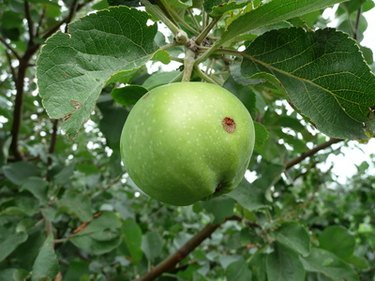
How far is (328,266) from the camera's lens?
5.43 feet

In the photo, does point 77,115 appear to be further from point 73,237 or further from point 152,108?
Result: point 73,237

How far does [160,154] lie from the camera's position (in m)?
0.81

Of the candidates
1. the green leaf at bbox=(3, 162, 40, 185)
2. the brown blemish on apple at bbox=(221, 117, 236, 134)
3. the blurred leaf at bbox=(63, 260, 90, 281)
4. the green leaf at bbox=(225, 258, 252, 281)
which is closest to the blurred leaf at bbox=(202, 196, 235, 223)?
the green leaf at bbox=(225, 258, 252, 281)

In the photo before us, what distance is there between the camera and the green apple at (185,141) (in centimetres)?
81

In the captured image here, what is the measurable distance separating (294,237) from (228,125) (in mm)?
773

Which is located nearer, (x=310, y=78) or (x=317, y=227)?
(x=310, y=78)

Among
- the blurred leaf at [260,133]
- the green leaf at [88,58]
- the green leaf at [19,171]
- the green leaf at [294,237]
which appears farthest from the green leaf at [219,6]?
the green leaf at [19,171]

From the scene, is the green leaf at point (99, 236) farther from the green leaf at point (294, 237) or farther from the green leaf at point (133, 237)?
the green leaf at point (294, 237)

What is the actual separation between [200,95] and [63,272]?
1448 mm

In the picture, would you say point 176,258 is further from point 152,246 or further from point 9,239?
point 9,239

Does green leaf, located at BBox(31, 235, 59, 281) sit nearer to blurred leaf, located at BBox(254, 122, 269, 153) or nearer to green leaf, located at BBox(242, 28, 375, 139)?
blurred leaf, located at BBox(254, 122, 269, 153)

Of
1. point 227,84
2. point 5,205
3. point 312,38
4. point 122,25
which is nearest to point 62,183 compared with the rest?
point 5,205

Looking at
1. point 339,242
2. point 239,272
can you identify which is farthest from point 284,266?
point 339,242

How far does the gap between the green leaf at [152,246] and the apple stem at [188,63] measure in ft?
4.22
